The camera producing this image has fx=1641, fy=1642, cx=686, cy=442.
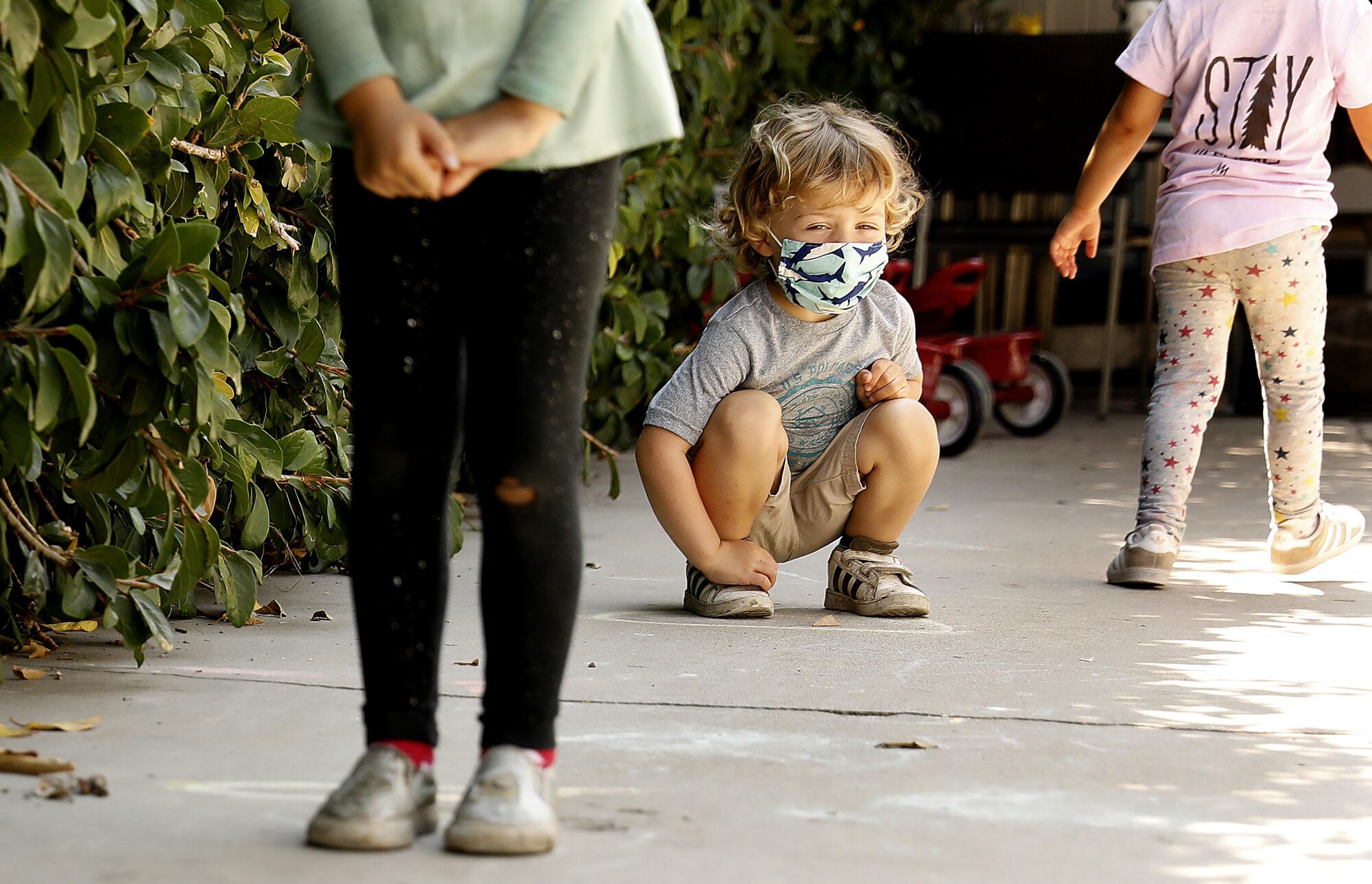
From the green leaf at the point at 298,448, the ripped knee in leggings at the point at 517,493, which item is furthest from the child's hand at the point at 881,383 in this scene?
the ripped knee in leggings at the point at 517,493

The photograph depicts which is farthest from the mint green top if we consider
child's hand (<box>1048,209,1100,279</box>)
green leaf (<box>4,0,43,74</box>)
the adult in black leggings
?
child's hand (<box>1048,209,1100,279</box>)

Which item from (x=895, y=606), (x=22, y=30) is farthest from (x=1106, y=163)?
(x=22, y=30)

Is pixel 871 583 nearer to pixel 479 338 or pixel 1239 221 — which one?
pixel 1239 221

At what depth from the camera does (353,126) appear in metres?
1.76

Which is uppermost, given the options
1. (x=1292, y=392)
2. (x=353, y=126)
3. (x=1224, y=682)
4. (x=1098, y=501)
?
(x=353, y=126)

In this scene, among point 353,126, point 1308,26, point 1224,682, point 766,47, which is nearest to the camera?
point 353,126

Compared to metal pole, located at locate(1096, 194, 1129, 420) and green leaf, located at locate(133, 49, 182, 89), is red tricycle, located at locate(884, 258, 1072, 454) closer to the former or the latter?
metal pole, located at locate(1096, 194, 1129, 420)

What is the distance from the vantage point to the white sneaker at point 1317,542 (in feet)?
12.5

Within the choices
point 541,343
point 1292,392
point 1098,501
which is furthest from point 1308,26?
point 541,343

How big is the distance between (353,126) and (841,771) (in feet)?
3.40

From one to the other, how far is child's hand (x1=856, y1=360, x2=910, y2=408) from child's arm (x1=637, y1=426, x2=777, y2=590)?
0.38 meters

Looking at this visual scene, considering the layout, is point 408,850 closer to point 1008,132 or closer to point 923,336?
point 923,336

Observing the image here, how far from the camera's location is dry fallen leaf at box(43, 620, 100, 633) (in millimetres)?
2799

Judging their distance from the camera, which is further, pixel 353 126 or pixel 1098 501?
pixel 1098 501
